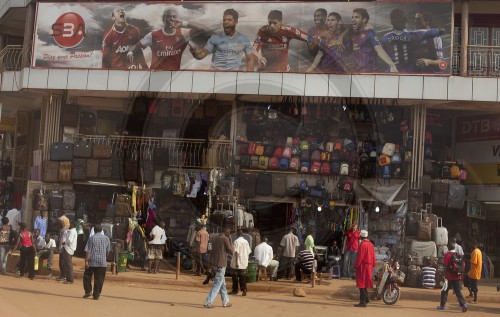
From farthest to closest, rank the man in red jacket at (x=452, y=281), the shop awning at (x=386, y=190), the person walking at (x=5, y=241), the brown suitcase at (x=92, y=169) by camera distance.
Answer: the brown suitcase at (x=92, y=169) < the shop awning at (x=386, y=190) < the person walking at (x=5, y=241) < the man in red jacket at (x=452, y=281)

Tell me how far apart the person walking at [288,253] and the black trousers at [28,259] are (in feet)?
18.5

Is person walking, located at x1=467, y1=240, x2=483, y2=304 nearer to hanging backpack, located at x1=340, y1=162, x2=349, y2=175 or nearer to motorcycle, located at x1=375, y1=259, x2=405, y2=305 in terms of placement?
motorcycle, located at x1=375, y1=259, x2=405, y2=305

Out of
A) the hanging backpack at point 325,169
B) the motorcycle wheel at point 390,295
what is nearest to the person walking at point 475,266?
the motorcycle wheel at point 390,295

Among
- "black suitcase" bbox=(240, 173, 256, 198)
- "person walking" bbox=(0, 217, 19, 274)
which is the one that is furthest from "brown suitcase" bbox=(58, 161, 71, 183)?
"black suitcase" bbox=(240, 173, 256, 198)

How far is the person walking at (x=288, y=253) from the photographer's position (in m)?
→ 18.0

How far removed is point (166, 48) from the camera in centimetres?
2120

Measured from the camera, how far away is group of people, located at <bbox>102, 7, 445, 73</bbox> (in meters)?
20.0

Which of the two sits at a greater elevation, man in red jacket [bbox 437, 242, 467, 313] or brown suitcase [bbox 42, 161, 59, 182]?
brown suitcase [bbox 42, 161, 59, 182]

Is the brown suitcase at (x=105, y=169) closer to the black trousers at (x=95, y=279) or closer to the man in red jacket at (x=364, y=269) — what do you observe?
the black trousers at (x=95, y=279)

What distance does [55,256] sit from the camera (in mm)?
19344

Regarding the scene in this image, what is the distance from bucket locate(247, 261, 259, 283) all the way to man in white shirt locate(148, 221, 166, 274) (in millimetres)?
2518

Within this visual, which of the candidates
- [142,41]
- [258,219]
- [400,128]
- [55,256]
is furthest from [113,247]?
[400,128]

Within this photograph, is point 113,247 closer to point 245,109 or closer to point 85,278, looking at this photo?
point 85,278

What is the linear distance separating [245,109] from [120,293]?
7537 millimetres
